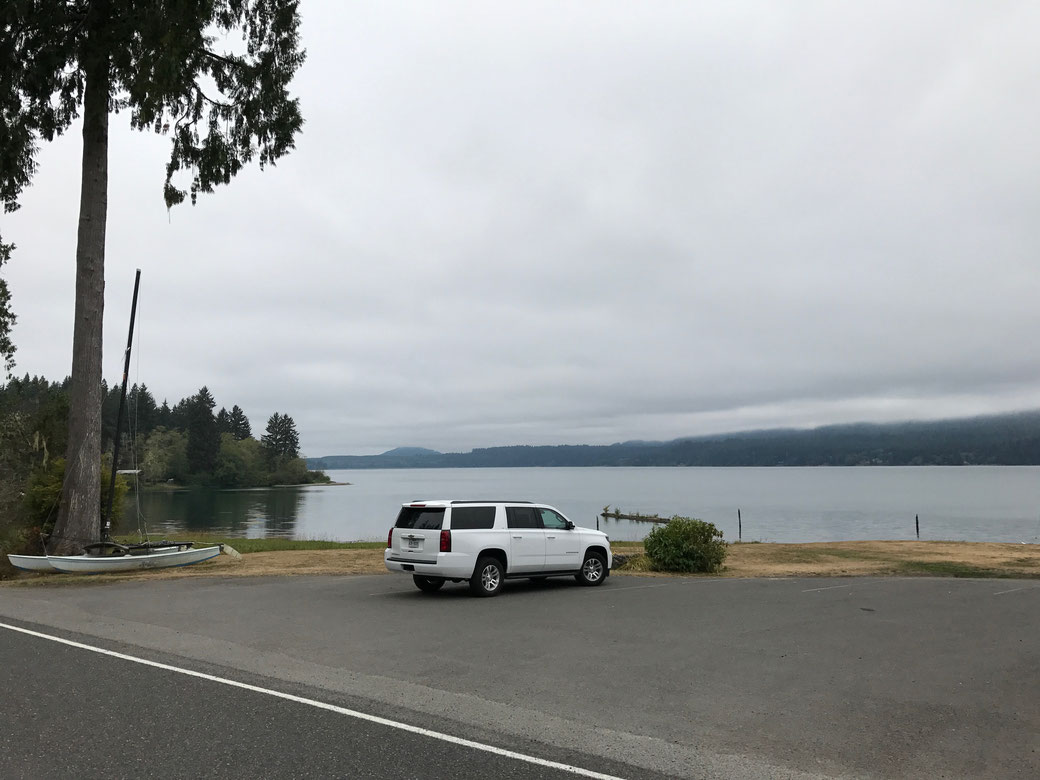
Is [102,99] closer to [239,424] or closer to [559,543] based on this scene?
[559,543]

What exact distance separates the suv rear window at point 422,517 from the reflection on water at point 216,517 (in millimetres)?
33051

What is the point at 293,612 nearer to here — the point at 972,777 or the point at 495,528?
the point at 495,528

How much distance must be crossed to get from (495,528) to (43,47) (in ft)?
53.0

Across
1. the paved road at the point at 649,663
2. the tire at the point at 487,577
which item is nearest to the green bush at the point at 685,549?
the paved road at the point at 649,663

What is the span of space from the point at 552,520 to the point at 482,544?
223cm

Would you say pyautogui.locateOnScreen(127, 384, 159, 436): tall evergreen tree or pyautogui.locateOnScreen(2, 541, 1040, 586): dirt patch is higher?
pyautogui.locateOnScreen(127, 384, 159, 436): tall evergreen tree

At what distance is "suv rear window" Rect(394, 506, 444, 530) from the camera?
14.9 m

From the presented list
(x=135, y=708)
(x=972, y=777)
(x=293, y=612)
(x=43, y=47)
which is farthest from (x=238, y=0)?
(x=972, y=777)

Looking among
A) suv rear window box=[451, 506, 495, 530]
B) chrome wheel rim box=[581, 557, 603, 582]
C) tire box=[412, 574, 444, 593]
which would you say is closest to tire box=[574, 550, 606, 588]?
chrome wheel rim box=[581, 557, 603, 582]

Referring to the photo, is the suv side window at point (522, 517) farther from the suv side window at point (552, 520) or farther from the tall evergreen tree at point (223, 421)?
the tall evergreen tree at point (223, 421)

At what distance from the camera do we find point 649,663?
29.3 feet

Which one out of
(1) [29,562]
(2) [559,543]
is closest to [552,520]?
(2) [559,543]

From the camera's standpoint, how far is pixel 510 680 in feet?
26.6

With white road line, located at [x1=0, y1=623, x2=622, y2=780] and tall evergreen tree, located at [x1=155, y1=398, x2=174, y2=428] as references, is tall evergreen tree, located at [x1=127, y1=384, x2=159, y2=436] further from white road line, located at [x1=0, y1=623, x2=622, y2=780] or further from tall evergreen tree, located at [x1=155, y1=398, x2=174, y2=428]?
white road line, located at [x1=0, y1=623, x2=622, y2=780]
